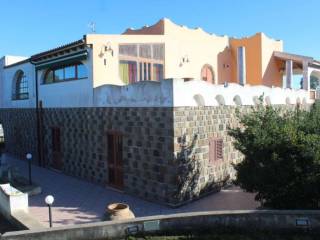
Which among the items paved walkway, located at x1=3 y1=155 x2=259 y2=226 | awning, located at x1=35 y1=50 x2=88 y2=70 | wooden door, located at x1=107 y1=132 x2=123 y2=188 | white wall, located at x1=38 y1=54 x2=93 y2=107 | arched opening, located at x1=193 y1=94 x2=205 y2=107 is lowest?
paved walkway, located at x1=3 y1=155 x2=259 y2=226

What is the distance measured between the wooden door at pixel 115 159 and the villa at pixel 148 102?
37 mm

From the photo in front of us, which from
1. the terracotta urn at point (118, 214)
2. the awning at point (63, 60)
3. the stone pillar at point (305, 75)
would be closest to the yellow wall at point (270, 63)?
the stone pillar at point (305, 75)

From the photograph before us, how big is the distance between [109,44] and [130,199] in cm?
585

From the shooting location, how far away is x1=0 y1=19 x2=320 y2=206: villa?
10562 millimetres

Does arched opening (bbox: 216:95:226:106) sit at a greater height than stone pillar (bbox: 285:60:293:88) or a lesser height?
lesser

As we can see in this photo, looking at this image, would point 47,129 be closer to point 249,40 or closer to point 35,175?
point 35,175

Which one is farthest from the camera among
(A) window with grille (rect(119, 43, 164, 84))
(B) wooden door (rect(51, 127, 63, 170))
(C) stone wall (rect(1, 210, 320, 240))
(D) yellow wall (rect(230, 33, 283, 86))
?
(D) yellow wall (rect(230, 33, 283, 86))

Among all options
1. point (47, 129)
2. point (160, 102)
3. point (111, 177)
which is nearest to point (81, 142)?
point (111, 177)

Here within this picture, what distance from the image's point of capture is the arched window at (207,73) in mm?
18281

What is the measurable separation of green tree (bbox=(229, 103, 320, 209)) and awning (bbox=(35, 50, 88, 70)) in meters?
7.19

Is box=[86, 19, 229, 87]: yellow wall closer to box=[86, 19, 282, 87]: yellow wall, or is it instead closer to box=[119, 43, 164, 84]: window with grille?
box=[86, 19, 282, 87]: yellow wall

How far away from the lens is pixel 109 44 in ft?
42.9

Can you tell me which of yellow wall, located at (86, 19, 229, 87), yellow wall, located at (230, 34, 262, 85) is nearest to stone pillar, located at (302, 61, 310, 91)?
yellow wall, located at (230, 34, 262, 85)

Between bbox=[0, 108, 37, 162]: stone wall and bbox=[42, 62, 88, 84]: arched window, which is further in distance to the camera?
bbox=[0, 108, 37, 162]: stone wall
